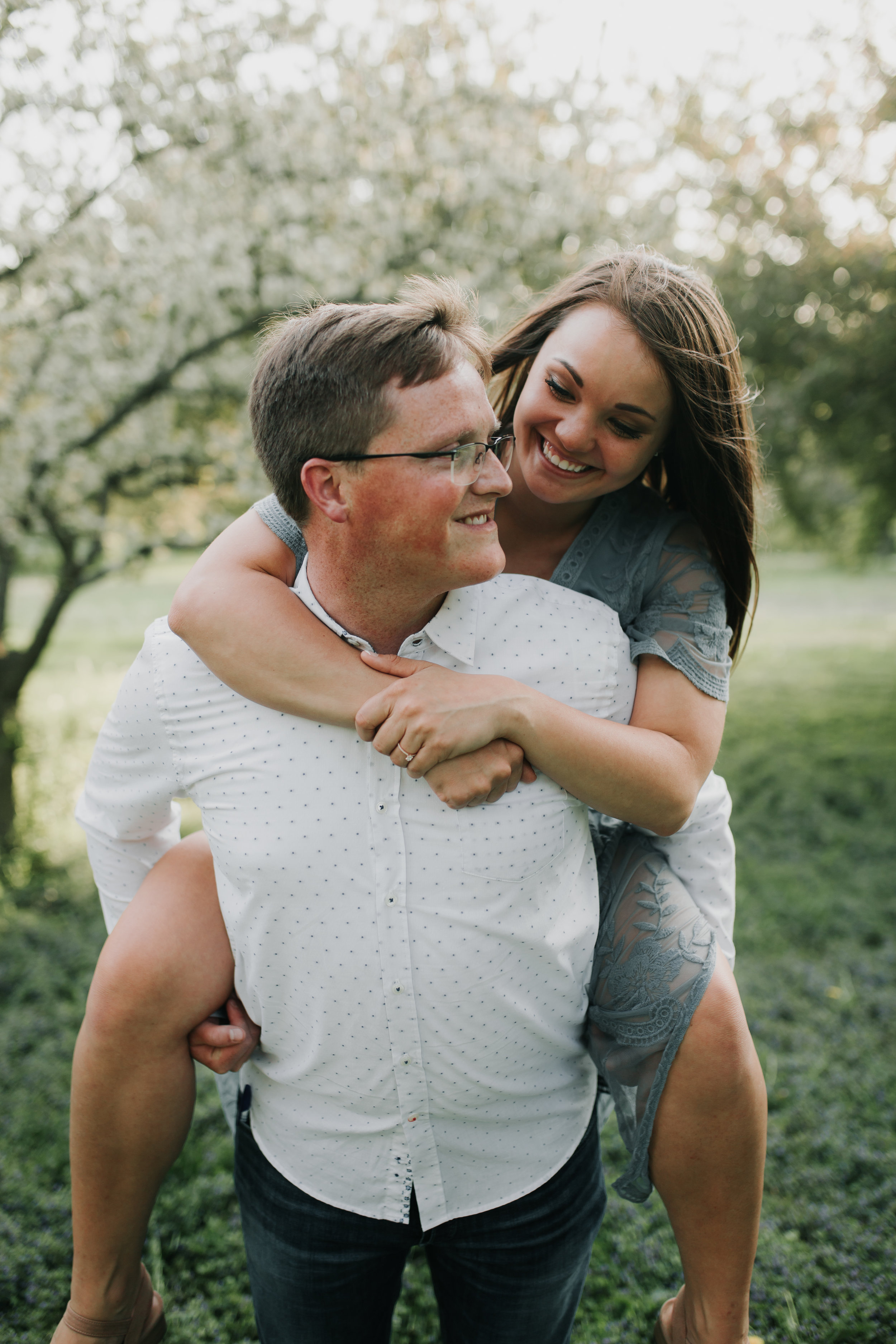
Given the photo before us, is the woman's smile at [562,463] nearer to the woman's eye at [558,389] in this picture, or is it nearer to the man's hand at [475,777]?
the woman's eye at [558,389]

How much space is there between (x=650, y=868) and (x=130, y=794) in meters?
1.02

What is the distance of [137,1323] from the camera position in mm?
1917

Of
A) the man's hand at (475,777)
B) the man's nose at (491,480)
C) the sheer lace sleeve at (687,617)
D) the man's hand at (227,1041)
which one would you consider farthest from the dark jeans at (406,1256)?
the man's nose at (491,480)

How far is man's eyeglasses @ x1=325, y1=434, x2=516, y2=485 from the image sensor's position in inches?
61.6

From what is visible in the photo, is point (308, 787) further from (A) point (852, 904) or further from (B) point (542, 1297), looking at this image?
(A) point (852, 904)

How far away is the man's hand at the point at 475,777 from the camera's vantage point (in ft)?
4.94

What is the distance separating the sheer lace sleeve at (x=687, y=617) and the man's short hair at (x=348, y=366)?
2.08 feet

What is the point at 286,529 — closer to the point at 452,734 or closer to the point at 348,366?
the point at 348,366

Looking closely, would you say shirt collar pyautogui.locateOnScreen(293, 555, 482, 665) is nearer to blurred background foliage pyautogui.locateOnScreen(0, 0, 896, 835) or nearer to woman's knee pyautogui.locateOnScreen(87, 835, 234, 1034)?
woman's knee pyautogui.locateOnScreen(87, 835, 234, 1034)

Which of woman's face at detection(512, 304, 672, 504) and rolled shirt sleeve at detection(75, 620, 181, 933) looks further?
woman's face at detection(512, 304, 672, 504)

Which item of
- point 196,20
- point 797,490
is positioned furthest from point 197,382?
point 797,490

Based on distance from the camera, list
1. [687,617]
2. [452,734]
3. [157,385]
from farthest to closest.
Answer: [157,385], [687,617], [452,734]

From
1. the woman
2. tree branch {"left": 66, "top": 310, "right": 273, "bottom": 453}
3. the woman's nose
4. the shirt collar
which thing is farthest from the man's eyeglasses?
tree branch {"left": 66, "top": 310, "right": 273, "bottom": 453}

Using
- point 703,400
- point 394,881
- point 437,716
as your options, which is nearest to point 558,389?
point 703,400
